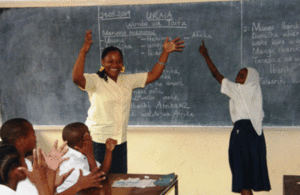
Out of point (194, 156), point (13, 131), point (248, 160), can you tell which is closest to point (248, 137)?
point (248, 160)

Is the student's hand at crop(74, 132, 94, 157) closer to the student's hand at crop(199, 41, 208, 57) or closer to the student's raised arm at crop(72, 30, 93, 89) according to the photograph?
the student's raised arm at crop(72, 30, 93, 89)

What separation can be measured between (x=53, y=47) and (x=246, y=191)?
253 cm

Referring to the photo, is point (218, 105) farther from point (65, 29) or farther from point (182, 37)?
point (65, 29)

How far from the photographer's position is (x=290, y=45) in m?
3.54

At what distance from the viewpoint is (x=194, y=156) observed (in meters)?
3.80

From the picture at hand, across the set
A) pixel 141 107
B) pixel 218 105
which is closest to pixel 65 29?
pixel 141 107

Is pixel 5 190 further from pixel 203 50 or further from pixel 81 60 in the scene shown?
pixel 203 50

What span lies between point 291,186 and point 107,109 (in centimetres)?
145

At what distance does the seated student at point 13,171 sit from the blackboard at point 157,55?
224 centimetres

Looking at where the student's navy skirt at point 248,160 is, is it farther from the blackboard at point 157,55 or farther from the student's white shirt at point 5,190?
Answer: the student's white shirt at point 5,190

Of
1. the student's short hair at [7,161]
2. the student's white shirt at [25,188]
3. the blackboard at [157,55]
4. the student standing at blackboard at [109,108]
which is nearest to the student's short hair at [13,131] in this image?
the student's white shirt at [25,188]

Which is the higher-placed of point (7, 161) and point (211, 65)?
point (211, 65)

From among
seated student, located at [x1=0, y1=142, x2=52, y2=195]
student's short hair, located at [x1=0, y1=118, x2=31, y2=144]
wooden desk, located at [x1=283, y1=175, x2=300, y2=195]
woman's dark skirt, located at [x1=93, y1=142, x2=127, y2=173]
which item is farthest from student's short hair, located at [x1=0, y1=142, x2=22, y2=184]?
wooden desk, located at [x1=283, y1=175, x2=300, y2=195]

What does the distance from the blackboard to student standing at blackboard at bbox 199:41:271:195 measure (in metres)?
0.40
